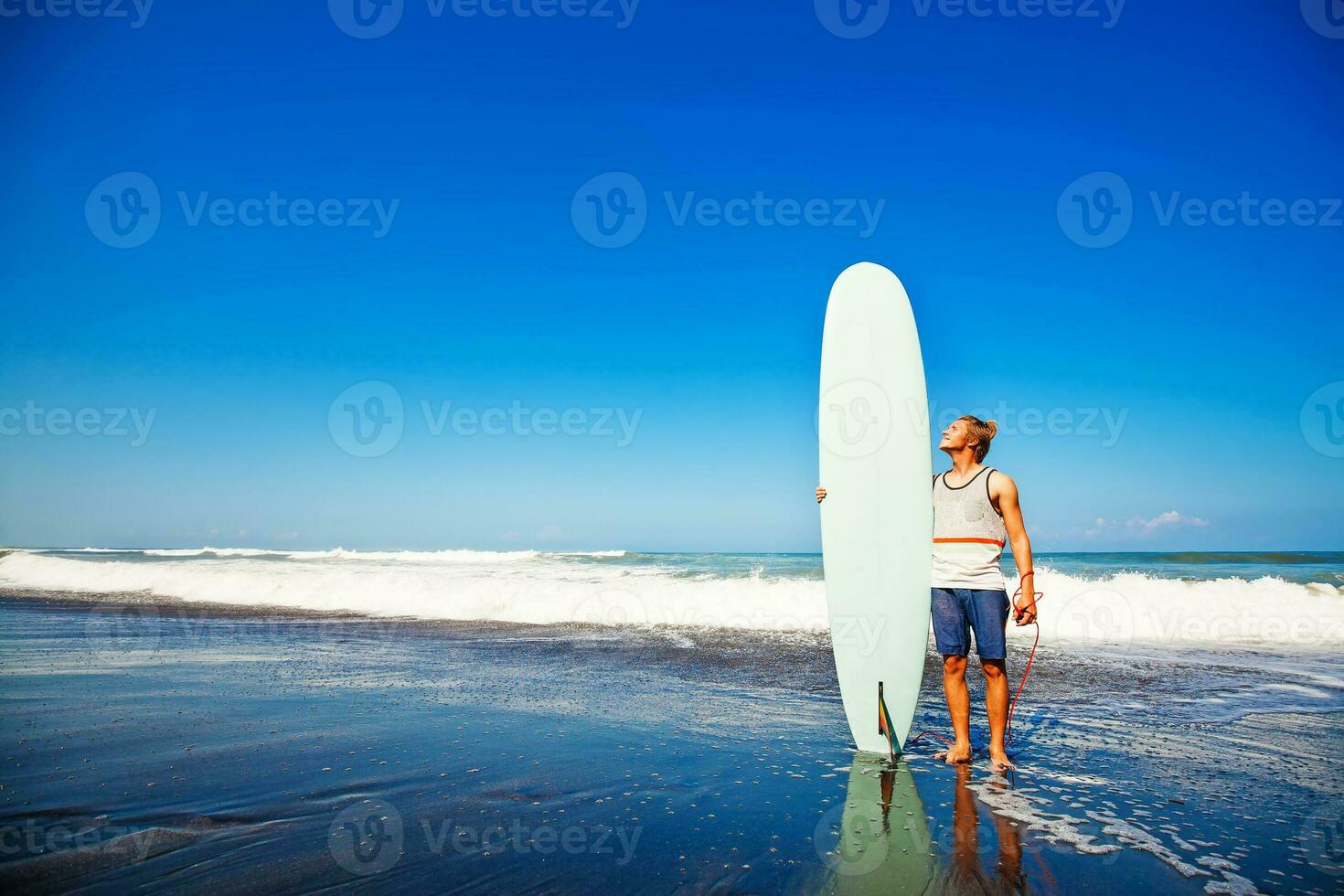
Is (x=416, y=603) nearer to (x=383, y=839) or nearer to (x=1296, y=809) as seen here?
(x=383, y=839)

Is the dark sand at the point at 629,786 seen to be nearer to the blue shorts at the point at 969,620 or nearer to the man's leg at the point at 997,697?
the man's leg at the point at 997,697

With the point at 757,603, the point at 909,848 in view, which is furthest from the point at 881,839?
the point at 757,603

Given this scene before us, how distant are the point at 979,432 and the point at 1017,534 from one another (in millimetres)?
578

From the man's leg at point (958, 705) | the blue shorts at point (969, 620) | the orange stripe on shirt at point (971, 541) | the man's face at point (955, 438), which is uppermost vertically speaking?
the man's face at point (955, 438)

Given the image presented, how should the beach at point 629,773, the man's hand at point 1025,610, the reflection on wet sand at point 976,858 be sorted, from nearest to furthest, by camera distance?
the reflection on wet sand at point 976,858
the beach at point 629,773
the man's hand at point 1025,610

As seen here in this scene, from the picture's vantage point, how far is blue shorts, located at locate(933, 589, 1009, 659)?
372 centimetres

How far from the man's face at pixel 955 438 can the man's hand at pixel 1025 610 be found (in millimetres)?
825

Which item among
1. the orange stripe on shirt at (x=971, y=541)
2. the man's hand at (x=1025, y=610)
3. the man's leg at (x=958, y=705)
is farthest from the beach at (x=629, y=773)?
the orange stripe on shirt at (x=971, y=541)

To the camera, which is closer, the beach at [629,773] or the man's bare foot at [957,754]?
→ the beach at [629,773]

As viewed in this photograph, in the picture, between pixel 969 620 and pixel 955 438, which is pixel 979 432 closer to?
pixel 955 438

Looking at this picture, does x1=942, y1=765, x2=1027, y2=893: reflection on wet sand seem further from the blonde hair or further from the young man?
the blonde hair

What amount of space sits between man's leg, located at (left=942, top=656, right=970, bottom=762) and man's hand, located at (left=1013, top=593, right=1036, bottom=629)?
0.36m

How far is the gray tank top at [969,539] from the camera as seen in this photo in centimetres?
378

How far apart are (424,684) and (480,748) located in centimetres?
194
